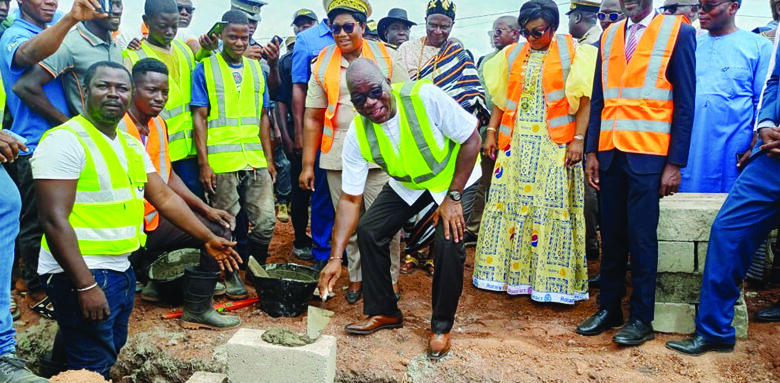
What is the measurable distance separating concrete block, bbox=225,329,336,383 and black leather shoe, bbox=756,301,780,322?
8.98 ft

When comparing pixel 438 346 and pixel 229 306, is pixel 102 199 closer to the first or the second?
pixel 229 306

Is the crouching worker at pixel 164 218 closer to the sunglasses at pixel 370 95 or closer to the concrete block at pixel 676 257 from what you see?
the sunglasses at pixel 370 95

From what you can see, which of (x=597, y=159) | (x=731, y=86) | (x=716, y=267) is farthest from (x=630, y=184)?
(x=731, y=86)

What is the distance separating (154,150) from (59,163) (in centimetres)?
111

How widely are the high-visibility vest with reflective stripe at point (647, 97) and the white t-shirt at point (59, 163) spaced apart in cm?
274

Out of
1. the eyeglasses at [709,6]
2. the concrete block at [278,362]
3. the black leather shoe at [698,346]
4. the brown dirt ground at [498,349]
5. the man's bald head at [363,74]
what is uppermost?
the eyeglasses at [709,6]

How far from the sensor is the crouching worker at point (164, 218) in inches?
148

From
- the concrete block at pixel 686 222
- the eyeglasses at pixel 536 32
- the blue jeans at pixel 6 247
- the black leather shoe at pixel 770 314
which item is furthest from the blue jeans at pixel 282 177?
the black leather shoe at pixel 770 314

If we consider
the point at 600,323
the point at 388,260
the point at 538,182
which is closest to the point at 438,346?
the point at 388,260

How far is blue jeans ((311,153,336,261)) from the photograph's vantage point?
5.20 metres

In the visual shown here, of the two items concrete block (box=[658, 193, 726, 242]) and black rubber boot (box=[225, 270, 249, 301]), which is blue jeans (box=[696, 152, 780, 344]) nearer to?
concrete block (box=[658, 193, 726, 242])

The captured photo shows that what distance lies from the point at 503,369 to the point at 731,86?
275cm

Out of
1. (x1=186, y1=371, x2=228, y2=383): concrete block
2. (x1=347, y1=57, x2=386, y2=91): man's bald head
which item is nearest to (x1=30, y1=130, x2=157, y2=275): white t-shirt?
(x1=186, y1=371, x2=228, y2=383): concrete block

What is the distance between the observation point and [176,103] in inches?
179
